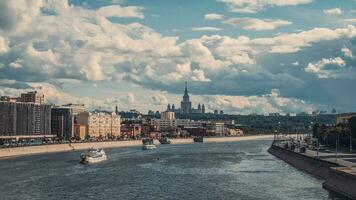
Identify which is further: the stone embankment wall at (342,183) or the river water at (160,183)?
the river water at (160,183)

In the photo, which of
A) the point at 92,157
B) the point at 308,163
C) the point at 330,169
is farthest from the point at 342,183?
the point at 92,157

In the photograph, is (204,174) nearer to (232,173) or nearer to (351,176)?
(232,173)

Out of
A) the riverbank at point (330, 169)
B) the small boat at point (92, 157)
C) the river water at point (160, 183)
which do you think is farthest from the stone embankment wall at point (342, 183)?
the small boat at point (92, 157)

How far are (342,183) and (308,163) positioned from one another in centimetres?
3590

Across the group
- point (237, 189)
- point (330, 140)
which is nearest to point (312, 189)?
point (237, 189)

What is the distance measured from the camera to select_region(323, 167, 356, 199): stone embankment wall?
2498 inches

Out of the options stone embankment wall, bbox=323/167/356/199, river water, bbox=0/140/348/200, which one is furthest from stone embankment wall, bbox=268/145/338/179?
stone embankment wall, bbox=323/167/356/199

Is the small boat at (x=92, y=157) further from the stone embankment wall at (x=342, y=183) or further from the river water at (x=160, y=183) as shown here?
the stone embankment wall at (x=342, y=183)

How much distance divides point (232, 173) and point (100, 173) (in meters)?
20.8

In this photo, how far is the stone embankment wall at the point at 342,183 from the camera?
63438 mm

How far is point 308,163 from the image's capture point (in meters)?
104

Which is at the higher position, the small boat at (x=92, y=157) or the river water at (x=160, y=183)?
the small boat at (x=92, y=157)

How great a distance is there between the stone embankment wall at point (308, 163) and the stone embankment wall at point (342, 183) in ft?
28.9

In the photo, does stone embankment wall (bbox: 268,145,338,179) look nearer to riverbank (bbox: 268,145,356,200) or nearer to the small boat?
riverbank (bbox: 268,145,356,200)
